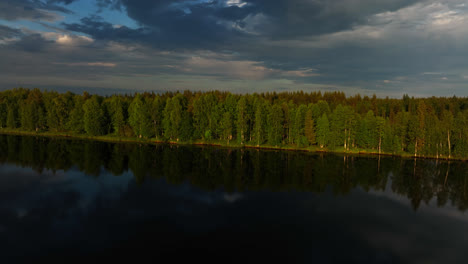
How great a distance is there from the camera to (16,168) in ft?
174

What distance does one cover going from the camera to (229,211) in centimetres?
3353

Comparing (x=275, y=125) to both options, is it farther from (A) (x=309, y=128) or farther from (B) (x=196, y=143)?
(B) (x=196, y=143)

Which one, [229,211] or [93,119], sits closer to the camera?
[229,211]

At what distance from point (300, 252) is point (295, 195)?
55.6 ft

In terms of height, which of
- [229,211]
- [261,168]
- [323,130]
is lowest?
[229,211]

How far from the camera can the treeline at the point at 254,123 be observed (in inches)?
3034

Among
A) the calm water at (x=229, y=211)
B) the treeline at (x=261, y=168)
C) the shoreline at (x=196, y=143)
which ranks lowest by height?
the calm water at (x=229, y=211)

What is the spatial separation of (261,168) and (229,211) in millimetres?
25367

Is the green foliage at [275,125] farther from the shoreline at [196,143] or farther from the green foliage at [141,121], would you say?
the green foliage at [141,121]

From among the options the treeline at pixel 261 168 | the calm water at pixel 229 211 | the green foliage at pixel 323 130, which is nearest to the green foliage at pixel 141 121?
the treeline at pixel 261 168

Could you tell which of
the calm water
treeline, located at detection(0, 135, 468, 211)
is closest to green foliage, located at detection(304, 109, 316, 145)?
treeline, located at detection(0, 135, 468, 211)

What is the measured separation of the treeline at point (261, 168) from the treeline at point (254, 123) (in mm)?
9775

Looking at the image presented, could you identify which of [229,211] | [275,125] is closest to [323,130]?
[275,125]

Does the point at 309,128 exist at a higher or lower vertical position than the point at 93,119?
lower
